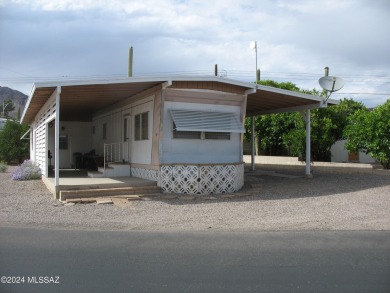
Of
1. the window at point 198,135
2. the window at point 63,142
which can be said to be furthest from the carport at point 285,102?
the window at point 63,142

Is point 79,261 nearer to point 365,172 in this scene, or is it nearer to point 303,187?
point 303,187

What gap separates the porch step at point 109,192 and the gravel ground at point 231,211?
0.45 metres

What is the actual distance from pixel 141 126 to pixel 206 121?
8.37 feet

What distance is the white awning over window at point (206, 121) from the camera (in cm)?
1162

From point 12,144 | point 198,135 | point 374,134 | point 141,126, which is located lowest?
Answer: point 12,144

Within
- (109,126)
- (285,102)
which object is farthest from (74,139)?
(285,102)

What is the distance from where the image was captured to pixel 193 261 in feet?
17.1

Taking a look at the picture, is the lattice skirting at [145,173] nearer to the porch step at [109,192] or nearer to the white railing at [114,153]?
the porch step at [109,192]

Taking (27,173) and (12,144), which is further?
(12,144)

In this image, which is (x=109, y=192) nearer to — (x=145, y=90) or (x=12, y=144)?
(x=145, y=90)

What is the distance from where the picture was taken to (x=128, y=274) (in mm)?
4660

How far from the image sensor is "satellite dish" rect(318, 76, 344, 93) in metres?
12.5

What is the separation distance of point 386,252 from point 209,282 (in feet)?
9.39

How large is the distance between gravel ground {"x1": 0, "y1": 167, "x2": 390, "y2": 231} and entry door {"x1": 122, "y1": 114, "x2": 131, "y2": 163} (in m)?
3.16
